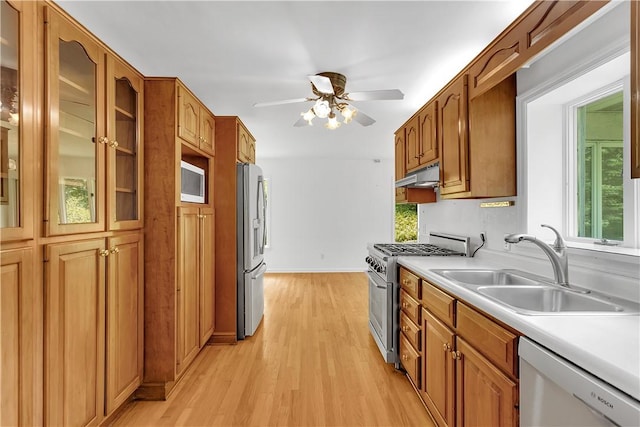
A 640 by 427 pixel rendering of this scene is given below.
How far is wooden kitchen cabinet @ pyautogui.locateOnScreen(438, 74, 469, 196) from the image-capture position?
2.15 metres

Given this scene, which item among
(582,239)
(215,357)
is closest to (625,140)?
(582,239)

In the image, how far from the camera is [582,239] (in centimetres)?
184

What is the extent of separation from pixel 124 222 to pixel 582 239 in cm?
278

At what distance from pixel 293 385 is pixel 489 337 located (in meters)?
1.60

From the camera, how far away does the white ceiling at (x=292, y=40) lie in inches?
67.4

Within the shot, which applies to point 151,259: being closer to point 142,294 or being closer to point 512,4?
point 142,294

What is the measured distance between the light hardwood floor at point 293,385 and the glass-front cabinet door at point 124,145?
1.27 meters

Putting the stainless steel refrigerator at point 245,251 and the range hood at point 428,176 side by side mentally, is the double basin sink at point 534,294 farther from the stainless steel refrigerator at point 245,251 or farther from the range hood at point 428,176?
the stainless steel refrigerator at point 245,251

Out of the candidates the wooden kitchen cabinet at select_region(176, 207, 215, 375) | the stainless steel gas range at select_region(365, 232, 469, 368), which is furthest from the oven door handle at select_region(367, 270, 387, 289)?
the wooden kitchen cabinet at select_region(176, 207, 215, 375)

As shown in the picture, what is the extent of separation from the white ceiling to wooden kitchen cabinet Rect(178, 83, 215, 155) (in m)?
0.23

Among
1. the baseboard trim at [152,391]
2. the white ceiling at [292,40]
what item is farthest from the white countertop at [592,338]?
the baseboard trim at [152,391]

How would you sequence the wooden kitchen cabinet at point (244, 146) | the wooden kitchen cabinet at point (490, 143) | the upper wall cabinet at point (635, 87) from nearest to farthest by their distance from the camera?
the upper wall cabinet at point (635, 87) → the wooden kitchen cabinet at point (490, 143) → the wooden kitchen cabinet at point (244, 146)

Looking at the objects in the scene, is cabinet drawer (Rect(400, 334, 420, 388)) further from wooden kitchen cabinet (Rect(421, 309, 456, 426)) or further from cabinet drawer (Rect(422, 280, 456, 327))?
cabinet drawer (Rect(422, 280, 456, 327))

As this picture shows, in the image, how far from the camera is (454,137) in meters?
2.29
